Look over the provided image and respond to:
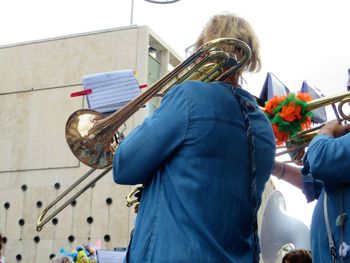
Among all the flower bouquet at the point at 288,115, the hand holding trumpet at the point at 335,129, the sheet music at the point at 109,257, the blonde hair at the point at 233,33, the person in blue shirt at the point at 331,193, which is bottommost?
the sheet music at the point at 109,257

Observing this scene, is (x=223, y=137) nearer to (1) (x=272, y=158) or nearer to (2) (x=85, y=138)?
(1) (x=272, y=158)

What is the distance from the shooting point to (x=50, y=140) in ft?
55.2

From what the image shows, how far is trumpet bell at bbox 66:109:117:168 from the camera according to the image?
2602 mm

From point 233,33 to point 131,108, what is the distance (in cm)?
55

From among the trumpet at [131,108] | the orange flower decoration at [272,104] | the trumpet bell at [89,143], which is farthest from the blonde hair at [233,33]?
the orange flower decoration at [272,104]

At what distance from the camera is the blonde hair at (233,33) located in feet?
6.87

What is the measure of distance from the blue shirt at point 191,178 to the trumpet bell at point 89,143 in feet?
2.63

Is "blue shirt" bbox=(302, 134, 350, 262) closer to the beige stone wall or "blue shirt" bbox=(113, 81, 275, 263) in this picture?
"blue shirt" bbox=(113, 81, 275, 263)

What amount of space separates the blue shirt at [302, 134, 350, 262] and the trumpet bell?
0.88 metres

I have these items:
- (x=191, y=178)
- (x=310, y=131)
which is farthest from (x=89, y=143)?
(x=310, y=131)

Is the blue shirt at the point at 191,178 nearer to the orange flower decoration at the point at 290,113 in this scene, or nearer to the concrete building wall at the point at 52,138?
the orange flower decoration at the point at 290,113

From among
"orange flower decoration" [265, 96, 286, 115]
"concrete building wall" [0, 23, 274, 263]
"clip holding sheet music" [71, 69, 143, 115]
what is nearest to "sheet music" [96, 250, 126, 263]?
"orange flower decoration" [265, 96, 286, 115]

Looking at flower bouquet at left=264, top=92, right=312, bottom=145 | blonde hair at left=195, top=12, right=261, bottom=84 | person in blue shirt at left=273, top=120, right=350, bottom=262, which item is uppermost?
blonde hair at left=195, top=12, right=261, bottom=84

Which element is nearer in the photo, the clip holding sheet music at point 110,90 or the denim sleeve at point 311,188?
the clip holding sheet music at point 110,90
